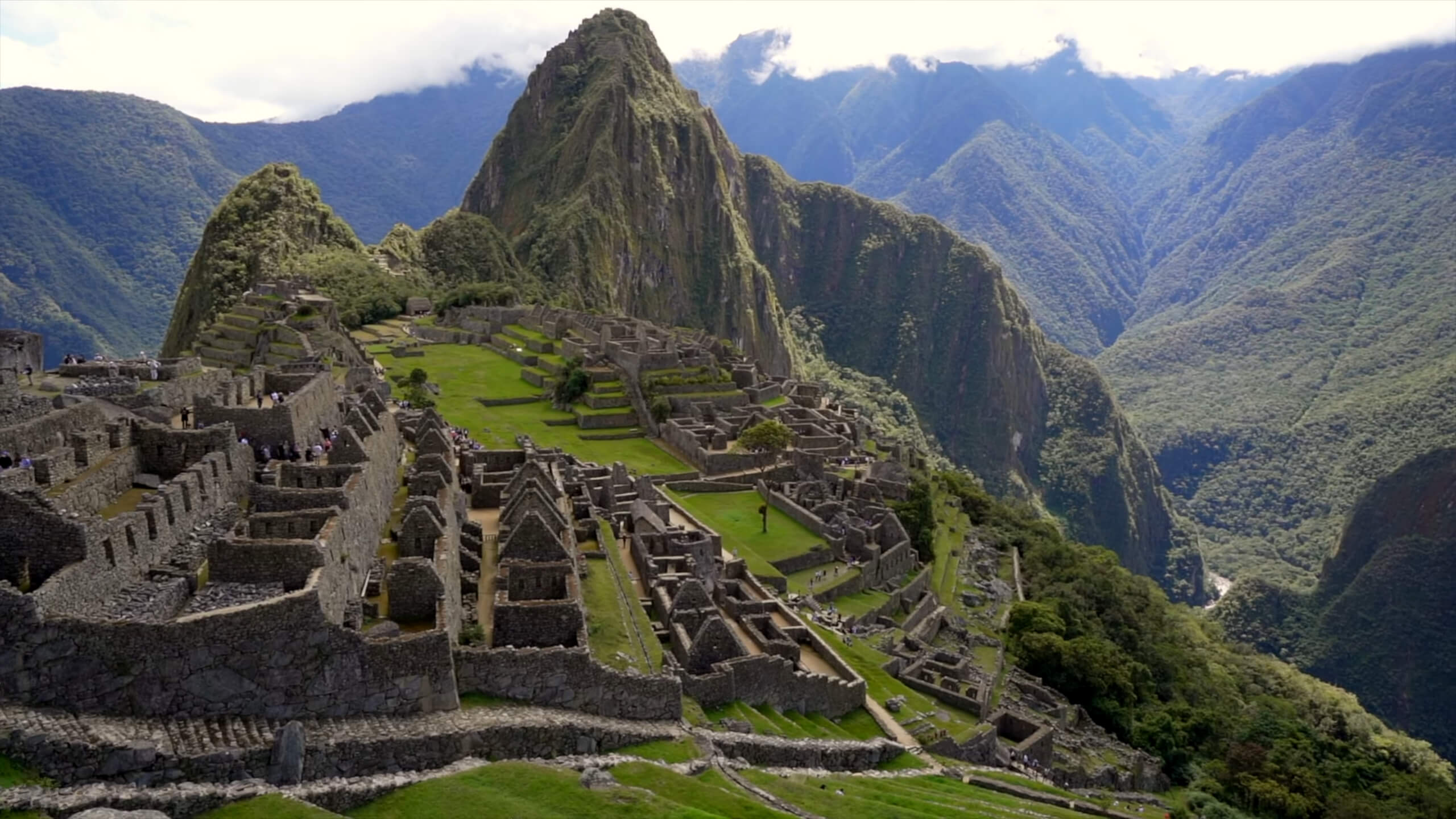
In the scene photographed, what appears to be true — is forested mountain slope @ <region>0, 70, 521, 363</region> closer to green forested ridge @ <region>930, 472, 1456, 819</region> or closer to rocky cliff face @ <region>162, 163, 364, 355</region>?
rocky cliff face @ <region>162, 163, 364, 355</region>

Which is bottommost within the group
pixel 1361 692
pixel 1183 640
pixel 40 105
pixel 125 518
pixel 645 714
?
pixel 1361 692

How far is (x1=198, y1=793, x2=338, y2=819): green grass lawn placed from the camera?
14.7 meters

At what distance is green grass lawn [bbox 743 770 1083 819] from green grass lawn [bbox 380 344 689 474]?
29874 millimetres

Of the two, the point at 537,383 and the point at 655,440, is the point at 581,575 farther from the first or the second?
the point at 537,383

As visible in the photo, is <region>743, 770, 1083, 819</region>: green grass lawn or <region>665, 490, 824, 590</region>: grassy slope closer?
<region>743, 770, 1083, 819</region>: green grass lawn

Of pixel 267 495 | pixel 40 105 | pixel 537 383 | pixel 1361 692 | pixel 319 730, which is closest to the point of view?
pixel 319 730

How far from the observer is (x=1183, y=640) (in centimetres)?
7381

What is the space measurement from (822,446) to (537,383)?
22.3 m

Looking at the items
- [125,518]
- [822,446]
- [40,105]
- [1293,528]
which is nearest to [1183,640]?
[822,446]

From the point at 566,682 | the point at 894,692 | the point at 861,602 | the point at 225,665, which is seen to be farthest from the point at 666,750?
the point at 861,602

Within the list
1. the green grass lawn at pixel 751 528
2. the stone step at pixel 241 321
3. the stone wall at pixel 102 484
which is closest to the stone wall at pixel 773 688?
the green grass lawn at pixel 751 528

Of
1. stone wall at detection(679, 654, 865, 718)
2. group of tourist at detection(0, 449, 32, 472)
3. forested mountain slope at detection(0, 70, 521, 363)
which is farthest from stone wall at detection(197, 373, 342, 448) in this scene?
forested mountain slope at detection(0, 70, 521, 363)

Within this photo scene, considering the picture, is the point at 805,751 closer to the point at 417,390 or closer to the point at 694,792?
the point at 694,792

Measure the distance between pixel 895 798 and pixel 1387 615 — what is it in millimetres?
111676
